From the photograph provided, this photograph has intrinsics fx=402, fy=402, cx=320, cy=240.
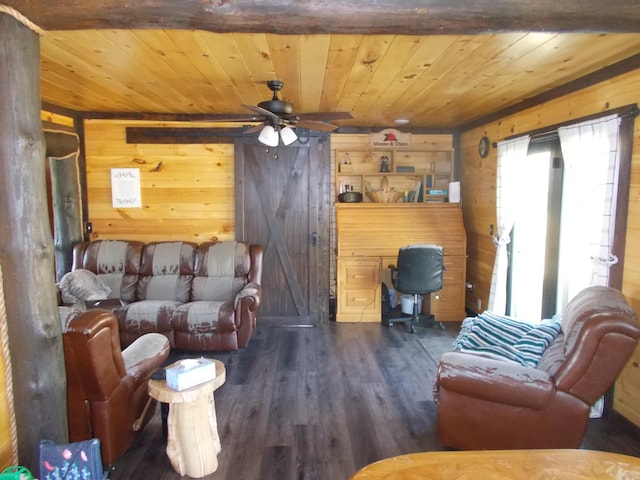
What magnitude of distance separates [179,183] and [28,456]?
129 inches

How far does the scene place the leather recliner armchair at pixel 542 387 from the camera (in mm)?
1923

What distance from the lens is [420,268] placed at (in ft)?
13.6

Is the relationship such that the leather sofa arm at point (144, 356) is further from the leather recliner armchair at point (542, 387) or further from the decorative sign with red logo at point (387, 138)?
the decorative sign with red logo at point (387, 138)

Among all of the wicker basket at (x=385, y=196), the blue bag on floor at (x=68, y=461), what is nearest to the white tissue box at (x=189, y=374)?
the blue bag on floor at (x=68, y=461)

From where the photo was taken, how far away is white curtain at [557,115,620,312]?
8.31 feet

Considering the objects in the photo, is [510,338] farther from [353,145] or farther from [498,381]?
[353,145]

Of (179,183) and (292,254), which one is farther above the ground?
(179,183)

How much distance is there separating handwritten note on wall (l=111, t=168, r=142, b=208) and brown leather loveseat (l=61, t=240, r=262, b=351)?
0.56m

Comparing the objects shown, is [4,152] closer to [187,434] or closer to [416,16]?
[187,434]

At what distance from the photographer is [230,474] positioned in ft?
6.99

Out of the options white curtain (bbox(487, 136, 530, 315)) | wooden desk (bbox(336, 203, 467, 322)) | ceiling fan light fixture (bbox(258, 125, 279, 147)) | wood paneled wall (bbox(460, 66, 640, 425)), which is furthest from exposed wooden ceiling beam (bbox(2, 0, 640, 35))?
wooden desk (bbox(336, 203, 467, 322))

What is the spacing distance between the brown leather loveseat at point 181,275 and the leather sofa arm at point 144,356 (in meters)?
1.12

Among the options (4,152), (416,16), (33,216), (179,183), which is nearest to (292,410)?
(33,216)

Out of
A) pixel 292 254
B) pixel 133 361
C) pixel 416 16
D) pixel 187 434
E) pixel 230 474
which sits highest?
pixel 416 16
